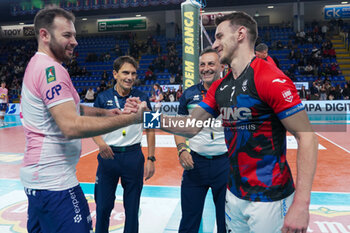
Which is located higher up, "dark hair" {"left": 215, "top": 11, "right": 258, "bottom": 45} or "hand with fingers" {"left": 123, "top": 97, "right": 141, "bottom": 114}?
"dark hair" {"left": 215, "top": 11, "right": 258, "bottom": 45}

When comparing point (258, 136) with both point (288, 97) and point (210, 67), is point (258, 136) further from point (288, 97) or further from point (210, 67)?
point (210, 67)

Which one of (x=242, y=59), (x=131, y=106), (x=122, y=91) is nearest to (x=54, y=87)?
(x=131, y=106)

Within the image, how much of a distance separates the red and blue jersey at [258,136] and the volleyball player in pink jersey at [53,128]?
807 mm

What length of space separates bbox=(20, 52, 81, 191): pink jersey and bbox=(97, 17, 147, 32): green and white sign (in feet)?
107

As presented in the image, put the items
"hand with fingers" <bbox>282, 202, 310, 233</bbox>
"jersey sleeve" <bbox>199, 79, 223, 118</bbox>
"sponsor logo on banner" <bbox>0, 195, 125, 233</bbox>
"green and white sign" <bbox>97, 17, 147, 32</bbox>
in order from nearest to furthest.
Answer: "hand with fingers" <bbox>282, 202, 310, 233</bbox> < "jersey sleeve" <bbox>199, 79, 223, 118</bbox> < "sponsor logo on banner" <bbox>0, 195, 125, 233</bbox> < "green and white sign" <bbox>97, 17, 147, 32</bbox>

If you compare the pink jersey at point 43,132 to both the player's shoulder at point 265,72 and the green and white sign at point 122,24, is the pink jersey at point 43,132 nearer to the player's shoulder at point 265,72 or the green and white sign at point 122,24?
the player's shoulder at point 265,72

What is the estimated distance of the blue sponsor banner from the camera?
29031 millimetres

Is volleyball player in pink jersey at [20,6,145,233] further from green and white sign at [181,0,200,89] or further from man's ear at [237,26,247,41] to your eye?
green and white sign at [181,0,200,89]

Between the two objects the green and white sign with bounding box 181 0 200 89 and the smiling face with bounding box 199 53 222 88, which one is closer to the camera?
the smiling face with bounding box 199 53 222 88

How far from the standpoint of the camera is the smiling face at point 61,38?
208 centimetres

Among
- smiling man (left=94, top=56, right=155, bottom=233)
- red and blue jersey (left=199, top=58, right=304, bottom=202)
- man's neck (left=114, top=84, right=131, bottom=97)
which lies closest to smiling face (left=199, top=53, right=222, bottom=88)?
smiling man (left=94, top=56, right=155, bottom=233)

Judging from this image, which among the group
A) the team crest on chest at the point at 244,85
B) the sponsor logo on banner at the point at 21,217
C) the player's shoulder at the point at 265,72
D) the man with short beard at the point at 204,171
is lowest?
the sponsor logo on banner at the point at 21,217

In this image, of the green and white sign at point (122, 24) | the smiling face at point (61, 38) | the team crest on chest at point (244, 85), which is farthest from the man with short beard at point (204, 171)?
the green and white sign at point (122, 24)

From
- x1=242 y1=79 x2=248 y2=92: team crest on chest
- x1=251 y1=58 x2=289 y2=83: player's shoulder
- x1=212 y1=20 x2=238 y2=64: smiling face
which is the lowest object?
x1=242 y1=79 x2=248 y2=92: team crest on chest
